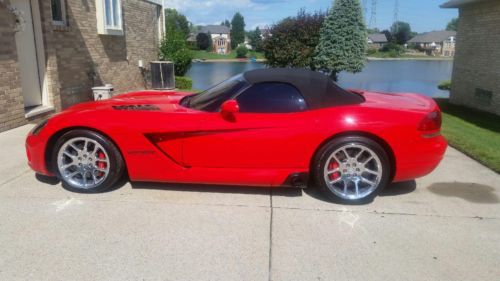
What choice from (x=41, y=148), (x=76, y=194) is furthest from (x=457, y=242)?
(x=41, y=148)

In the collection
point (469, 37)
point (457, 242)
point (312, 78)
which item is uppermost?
Answer: point (469, 37)

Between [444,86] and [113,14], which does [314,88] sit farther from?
[444,86]

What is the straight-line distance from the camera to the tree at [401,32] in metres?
105

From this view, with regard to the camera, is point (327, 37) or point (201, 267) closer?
point (201, 267)

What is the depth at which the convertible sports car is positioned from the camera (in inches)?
151

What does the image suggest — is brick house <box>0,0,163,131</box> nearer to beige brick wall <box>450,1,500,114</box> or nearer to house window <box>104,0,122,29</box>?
house window <box>104,0,122,29</box>

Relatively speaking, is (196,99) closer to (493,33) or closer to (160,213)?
(160,213)

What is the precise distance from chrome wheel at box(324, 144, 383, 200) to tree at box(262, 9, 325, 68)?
10.0 metres

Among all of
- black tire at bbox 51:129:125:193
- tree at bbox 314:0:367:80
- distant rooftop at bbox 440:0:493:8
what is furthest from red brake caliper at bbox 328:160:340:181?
distant rooftop at bbox 440:0:493:8

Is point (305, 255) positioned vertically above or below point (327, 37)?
below

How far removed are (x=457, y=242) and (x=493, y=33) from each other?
9682mm

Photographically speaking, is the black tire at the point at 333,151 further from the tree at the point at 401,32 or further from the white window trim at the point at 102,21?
the tree at the point at 401,32

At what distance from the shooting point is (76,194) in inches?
159

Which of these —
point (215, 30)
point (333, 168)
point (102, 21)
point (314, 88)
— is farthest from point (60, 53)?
point (215, 30)
